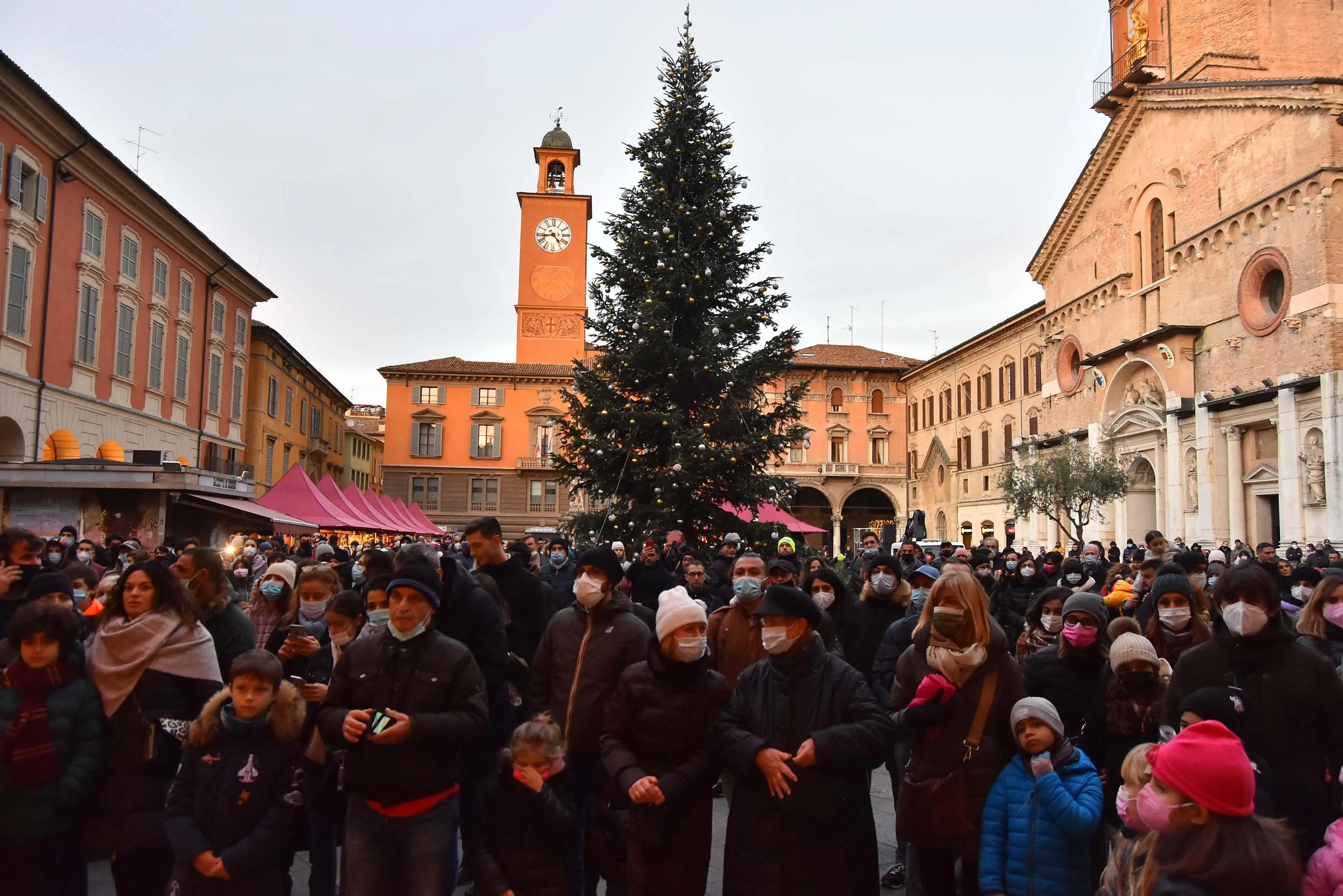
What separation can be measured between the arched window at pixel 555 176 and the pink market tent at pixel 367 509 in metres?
33.7

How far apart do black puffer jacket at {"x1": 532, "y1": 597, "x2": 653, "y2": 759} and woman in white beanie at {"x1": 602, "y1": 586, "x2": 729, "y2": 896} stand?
0.80 meters

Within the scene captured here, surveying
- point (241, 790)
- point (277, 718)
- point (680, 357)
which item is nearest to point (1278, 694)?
point (277, 718)

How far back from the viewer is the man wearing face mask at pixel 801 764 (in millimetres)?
3709

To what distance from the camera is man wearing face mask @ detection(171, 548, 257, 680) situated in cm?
466

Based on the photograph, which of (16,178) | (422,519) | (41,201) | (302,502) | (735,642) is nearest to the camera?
(735,642)

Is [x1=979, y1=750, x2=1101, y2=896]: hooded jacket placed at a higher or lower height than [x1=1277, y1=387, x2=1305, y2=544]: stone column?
lower

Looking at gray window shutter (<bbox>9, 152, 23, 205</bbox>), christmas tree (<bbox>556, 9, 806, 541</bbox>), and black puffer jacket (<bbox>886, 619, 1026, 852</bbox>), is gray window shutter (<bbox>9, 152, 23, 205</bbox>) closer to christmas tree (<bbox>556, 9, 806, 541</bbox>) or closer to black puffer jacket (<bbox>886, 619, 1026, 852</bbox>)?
christmas tree (<bbox>556, 9, 806, 541</bbox>)

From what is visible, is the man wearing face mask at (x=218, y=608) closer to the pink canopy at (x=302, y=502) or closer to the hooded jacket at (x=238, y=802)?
the hooded jacket at (x=238, y=802)

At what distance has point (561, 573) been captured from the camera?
29.7 ft

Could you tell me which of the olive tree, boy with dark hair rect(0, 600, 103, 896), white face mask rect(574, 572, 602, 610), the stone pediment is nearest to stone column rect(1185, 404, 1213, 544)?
the stone pediment

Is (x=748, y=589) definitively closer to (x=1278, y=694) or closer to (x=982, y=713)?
(x=982, y=713)

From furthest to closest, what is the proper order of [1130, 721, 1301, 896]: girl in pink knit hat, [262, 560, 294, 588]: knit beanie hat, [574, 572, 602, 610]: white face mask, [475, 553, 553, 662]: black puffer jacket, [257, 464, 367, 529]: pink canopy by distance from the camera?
[257, 464, 367, 529]: pink canopy → [262, 560, 294, 588]: knit beanie hat → [475, 553, 553, 662]: black puffer jacket → [574, 572, 602, 610]: white face mask → [1130, 721, 1301, 896]: girl in pink knit hat

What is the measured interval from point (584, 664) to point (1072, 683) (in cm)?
251

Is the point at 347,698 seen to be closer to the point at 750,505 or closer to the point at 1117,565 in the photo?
the point at 1117,565
